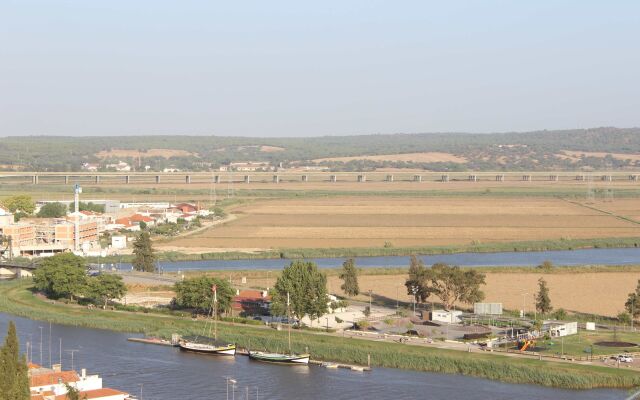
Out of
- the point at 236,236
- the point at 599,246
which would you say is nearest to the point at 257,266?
the point at 236,236

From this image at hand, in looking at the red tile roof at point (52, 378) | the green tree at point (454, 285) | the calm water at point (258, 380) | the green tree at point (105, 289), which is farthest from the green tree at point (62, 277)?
the red tile roof at point (52, 378)

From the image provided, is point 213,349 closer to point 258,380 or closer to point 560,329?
point 258,380

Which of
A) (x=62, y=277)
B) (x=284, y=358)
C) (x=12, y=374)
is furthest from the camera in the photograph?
(x=62, y=277)

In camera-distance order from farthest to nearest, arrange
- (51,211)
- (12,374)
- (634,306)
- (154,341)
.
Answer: (51,211) → (634,306) → (154,341) → (12,374)

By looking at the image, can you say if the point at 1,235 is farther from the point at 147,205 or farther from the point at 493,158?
the point at 493,158

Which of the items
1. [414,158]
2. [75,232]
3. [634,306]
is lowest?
[75,232]

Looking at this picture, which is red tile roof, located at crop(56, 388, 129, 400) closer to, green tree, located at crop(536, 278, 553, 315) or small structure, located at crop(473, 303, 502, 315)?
small structure, located at crop(473, 303, 502, 315)

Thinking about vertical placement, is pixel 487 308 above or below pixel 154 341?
above

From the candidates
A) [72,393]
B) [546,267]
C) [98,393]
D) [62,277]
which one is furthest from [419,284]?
[72,393]
